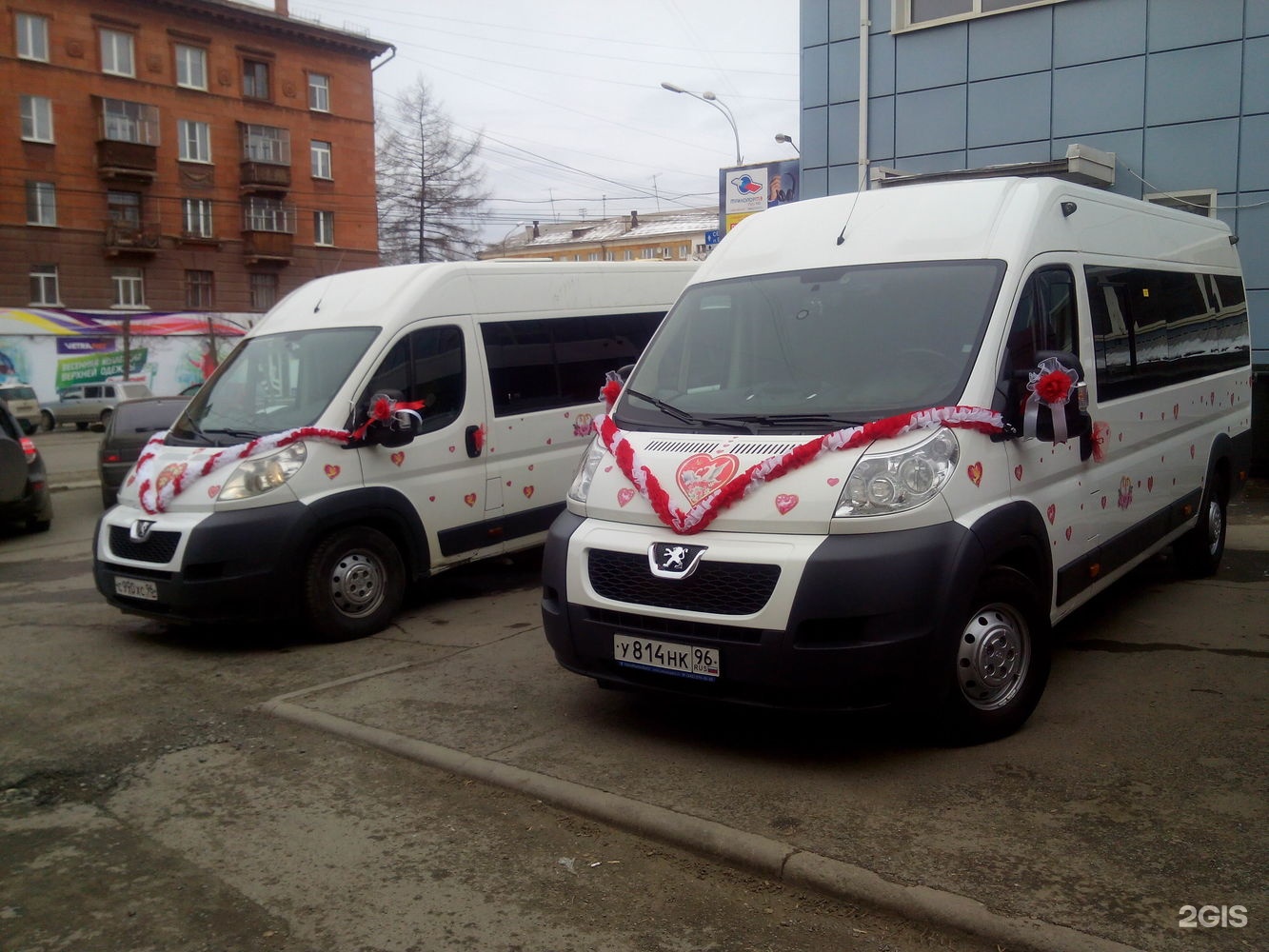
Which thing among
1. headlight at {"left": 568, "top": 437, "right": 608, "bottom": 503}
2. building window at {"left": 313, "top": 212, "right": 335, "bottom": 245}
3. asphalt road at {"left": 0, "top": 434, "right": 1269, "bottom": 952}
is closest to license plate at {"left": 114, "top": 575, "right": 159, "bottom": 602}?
asphalt road at {"left": 0, "top": 434, "right": 1269, "bottom": 952}

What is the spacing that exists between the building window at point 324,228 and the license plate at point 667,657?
158 feet

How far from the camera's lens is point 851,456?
4.63 metres

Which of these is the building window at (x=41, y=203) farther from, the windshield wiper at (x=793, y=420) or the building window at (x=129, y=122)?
the windshield wiper at (x=793, y=420)

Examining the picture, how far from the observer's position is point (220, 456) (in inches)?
282

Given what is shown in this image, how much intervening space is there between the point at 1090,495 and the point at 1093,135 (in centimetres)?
1122

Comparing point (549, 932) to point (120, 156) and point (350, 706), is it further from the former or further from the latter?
point (120, 156)

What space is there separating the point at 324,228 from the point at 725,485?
4880 cm

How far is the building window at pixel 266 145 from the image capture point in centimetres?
4697

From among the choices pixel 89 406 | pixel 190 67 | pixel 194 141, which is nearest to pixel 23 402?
pixel 89 406

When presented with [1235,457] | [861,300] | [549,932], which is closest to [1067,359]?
[861,300]

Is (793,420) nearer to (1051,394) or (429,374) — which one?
(1051,394)

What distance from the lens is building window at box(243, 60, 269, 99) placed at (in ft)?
154

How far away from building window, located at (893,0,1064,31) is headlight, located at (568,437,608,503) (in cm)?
1310

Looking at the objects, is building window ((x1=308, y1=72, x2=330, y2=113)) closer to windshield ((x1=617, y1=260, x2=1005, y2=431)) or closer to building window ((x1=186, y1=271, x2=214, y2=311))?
building window ((x1=186, y1=271, x2=214, y2=311))
